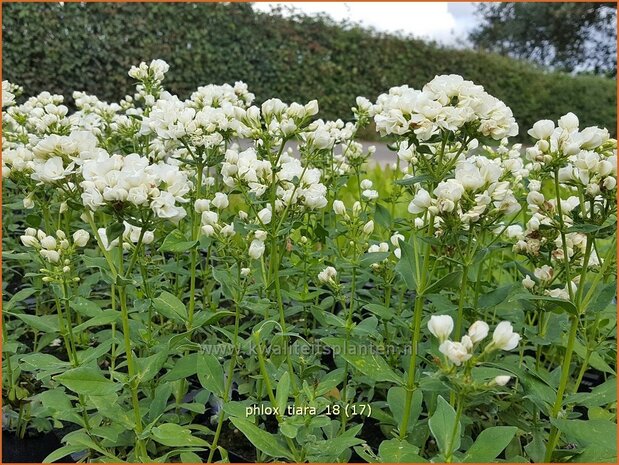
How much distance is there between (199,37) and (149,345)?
9588mm

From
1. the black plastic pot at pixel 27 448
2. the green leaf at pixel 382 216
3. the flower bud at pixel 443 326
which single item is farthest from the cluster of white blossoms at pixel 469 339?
the black plastic pot at pixel 27 448

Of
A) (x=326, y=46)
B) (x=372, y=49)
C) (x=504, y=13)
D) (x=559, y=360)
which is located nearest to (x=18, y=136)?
(x=559, y=360)

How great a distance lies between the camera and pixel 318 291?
2.18m


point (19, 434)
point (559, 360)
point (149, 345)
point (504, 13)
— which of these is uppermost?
point (504, 13)

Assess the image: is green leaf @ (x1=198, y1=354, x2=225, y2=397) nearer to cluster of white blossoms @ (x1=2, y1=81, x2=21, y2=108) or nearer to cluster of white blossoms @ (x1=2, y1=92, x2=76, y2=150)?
cluster of white blossoms @ (x1=2, y1=92, x2=76, y2=150)

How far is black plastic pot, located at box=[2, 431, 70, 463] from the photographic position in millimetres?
2154

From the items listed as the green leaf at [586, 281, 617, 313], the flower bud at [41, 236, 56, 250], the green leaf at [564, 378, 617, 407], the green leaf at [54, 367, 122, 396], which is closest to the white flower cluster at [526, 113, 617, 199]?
the green leaf at [586, 281, 617, 313]

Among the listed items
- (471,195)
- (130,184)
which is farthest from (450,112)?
(130,184)

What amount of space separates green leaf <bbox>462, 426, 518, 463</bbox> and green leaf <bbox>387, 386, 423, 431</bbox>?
10.5 inches

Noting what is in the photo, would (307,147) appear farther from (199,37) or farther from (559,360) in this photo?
(199,37)

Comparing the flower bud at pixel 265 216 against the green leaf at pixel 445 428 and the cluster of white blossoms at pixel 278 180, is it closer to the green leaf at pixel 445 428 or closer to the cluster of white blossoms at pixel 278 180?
the cluster of white blossoms at pixel 278 180

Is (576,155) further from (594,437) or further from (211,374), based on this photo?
(211,374)

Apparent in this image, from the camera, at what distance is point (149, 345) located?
201 cm

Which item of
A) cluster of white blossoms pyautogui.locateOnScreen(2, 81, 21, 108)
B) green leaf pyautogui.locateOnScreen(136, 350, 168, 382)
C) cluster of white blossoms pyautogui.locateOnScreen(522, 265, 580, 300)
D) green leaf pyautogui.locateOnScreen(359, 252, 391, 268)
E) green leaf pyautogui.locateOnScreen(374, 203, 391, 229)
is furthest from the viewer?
cluster of white blossoms pyautogui.locateOnScreen(2, 81, 21, 108)
